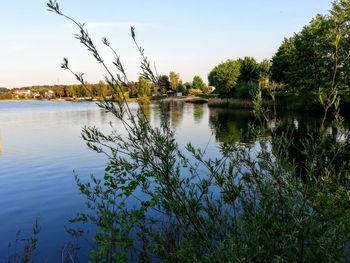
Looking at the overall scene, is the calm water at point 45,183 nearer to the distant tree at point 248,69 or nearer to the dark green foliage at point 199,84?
the distant tree at point 248,69

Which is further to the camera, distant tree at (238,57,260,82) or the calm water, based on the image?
distant tree at (238,57,260,82)

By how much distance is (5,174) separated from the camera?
2398 centimetres

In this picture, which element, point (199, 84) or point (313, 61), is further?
point (199, 84)

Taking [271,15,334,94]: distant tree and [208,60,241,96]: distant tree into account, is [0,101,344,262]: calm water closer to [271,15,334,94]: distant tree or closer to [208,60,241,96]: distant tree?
[271,15,334,94]: distant tree

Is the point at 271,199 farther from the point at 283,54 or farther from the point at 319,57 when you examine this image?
the point at 283,54

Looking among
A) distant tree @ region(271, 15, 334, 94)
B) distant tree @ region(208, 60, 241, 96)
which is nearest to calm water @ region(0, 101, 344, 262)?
distant tree @ region(271, 15, 334, 94)

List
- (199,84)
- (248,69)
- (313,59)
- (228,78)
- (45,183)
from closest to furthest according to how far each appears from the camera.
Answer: (45,183)
(313,59)
(228,78)
(248,69)
(199,84)

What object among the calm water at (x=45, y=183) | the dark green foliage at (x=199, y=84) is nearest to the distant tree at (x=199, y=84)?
the dark green foliage at (x=199, y=84)

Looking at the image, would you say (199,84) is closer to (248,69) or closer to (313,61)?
(248,69)

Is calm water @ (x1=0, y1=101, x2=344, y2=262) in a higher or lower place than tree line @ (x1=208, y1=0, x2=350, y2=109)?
lower

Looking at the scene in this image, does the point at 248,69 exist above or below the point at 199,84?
above

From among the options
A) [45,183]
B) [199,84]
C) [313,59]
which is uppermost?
[313,59]

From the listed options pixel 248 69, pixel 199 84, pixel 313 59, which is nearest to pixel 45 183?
pixel 313 59

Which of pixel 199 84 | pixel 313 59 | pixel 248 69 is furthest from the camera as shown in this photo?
pixel 199 84
